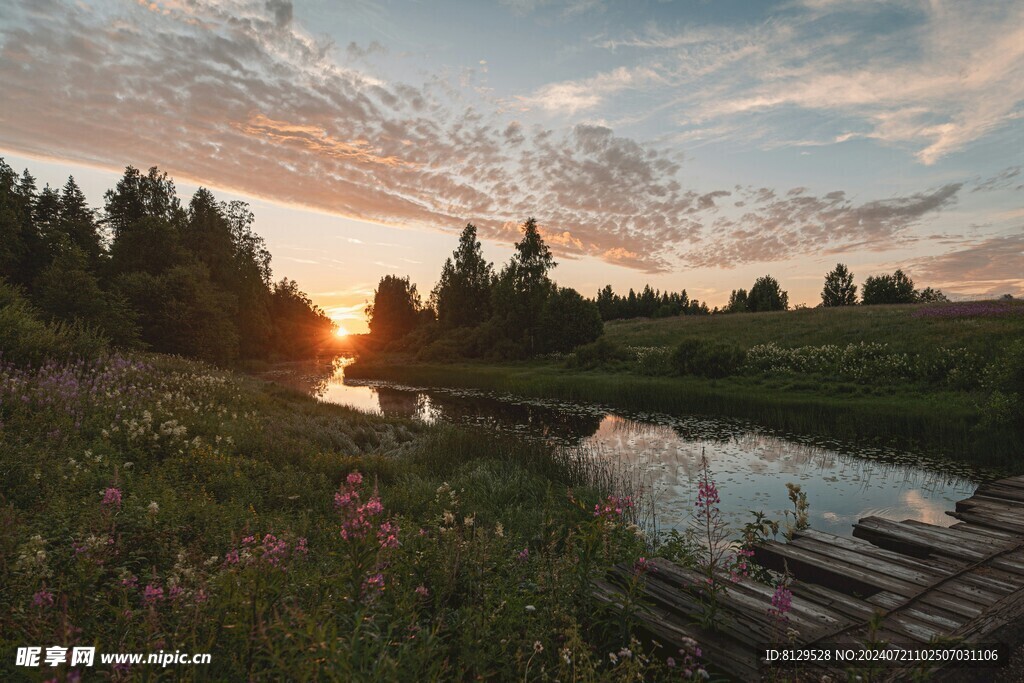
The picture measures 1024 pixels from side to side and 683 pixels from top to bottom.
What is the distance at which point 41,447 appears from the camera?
7367 mm

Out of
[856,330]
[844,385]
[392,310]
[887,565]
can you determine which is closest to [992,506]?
[887,565]

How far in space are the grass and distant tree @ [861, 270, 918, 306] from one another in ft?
340

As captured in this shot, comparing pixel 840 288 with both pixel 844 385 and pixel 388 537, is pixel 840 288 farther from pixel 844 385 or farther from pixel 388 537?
pixel 388 537

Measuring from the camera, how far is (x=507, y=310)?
189 ft

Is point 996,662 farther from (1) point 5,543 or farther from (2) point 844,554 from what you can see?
(1) point 5,543

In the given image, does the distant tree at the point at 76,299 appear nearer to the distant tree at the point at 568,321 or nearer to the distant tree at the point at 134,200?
the distant tree at the point at 134,200

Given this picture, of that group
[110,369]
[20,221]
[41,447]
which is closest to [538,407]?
[110,369]

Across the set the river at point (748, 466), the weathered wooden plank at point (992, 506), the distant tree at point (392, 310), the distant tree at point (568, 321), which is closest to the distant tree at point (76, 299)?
the river at point (748, 466)

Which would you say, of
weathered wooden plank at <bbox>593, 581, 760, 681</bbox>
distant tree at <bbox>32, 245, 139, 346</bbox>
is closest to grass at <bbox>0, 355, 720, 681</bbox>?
weathered wooden plank at <bbox>593, 581, 760, 681</bbox>

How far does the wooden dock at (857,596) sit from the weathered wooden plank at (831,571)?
1 cm

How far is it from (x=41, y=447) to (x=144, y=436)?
152 cm

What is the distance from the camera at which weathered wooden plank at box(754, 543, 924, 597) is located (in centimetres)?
555

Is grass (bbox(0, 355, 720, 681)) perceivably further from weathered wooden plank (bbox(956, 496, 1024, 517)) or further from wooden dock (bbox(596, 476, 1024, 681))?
weathered wooden plank (bbox(956, 496, 1024, 517))

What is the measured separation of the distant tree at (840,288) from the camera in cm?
10156
